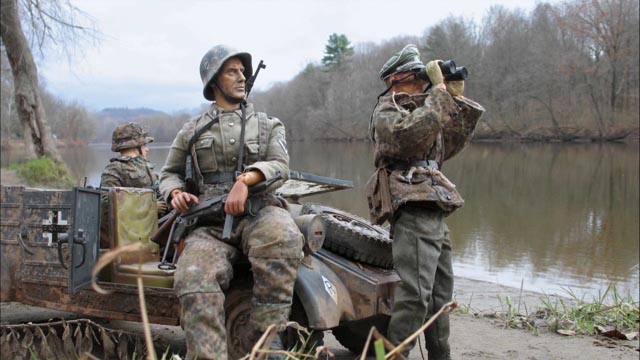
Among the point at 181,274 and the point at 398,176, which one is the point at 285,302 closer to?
the point at 181,274

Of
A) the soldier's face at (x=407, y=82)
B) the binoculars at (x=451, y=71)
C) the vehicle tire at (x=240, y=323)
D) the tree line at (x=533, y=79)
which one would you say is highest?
the tree line at (x=533, y=79)

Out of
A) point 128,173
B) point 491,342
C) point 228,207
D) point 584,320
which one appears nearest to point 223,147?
point 228,207

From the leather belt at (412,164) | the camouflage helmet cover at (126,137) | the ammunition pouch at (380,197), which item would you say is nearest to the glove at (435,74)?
the leather belt at (412,164)

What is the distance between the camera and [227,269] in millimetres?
3744

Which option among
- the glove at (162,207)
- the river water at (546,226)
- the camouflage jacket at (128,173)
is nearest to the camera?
the glove at (162,207)

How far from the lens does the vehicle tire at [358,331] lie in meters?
4.69

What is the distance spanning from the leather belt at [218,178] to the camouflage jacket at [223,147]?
2cm

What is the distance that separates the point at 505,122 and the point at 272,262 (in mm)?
57325

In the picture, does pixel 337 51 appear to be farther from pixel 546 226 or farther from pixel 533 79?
pixel 546 226

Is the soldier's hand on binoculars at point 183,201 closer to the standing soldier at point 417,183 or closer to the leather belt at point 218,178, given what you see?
the leather belt at point 218,178

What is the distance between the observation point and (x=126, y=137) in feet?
22.1

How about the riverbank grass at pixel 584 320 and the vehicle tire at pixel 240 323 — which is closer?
the vehicle tire at pixel 240 323

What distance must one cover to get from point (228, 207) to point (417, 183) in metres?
1.24

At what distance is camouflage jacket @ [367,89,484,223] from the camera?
4188 mm
